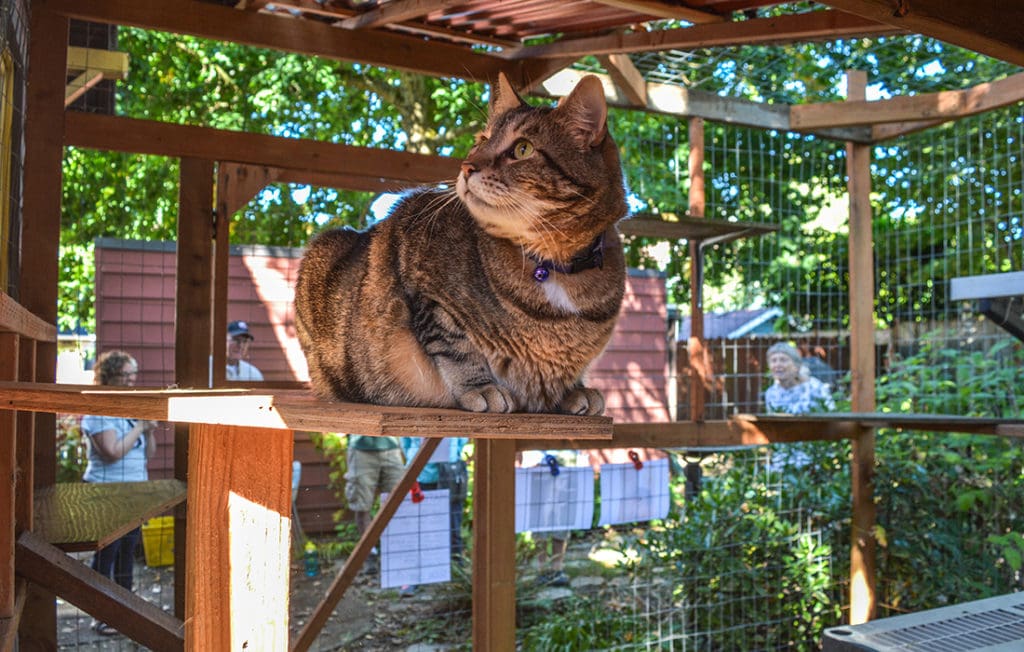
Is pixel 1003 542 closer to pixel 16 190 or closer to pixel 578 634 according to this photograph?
pixel 578 634

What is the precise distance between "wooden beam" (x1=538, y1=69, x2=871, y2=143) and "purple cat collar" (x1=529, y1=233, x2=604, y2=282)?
2406mm

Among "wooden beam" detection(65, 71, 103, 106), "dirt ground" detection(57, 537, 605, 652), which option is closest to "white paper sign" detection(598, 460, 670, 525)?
"dirt ground" detection(57, 537, 605, 652)

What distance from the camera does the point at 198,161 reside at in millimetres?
3029

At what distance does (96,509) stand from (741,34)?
2616mm

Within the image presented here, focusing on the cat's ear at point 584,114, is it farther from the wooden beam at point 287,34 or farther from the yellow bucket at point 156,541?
the yellow bucket at point 156,541

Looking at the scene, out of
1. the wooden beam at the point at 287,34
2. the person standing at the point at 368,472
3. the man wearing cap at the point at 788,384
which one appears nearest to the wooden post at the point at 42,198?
the wooden beam at the point at 287,34

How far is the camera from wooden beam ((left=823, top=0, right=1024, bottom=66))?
1.44 m

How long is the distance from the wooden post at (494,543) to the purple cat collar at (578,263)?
1324 mm

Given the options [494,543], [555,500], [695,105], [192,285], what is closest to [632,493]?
[555,500]

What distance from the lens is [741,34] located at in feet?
9.89

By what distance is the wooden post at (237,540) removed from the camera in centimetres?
141

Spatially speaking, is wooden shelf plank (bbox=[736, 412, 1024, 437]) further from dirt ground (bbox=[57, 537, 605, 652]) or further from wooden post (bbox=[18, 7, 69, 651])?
wooden post (bbox=[18, 7, 69, 651])

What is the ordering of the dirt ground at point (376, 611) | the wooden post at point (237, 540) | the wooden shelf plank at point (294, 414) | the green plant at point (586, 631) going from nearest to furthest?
the wooden shelf plank at point (294, 414) → the wooden post at point (237, 540) → the green plant at point (586, 631) → the dirt ground at point (376, 611)

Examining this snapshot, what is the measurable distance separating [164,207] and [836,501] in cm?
754
